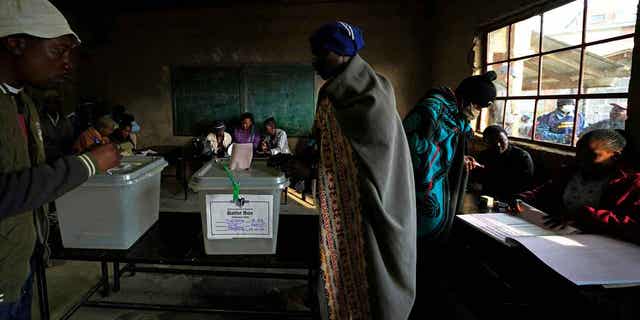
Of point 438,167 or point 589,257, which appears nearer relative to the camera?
point 589,257

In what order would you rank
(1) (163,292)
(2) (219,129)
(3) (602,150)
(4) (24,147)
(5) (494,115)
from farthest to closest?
(2) (219,129) < (5) (494,115) < (1) (163,292) < (3) (602,150) < (4) (24,147)

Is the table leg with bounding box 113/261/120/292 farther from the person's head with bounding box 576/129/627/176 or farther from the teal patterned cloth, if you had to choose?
the person's head with bounding box 576/129/627/176

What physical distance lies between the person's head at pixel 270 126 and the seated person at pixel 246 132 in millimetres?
225

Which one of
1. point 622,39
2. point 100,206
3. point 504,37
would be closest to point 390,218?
point 100,206

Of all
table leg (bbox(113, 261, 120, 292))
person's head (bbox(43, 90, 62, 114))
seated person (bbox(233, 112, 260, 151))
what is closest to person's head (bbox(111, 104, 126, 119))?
person's head (bbox(43, 90, 62, 114))

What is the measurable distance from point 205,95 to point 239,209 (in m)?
5.01

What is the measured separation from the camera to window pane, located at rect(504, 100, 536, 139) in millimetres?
3242

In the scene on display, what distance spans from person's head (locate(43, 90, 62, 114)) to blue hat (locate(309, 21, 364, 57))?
5.72 metres

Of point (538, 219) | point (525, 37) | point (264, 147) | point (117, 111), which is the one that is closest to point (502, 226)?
point (538, 219)

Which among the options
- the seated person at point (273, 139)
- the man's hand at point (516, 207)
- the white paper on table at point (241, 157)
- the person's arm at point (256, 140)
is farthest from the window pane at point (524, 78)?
the person's arm at point (256, 140)

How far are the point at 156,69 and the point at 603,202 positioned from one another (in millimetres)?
6259

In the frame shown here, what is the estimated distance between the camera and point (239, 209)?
1393 millimetres

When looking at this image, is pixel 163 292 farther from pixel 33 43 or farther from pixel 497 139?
pixel 497 139

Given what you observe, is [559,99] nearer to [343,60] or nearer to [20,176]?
[343,60]
